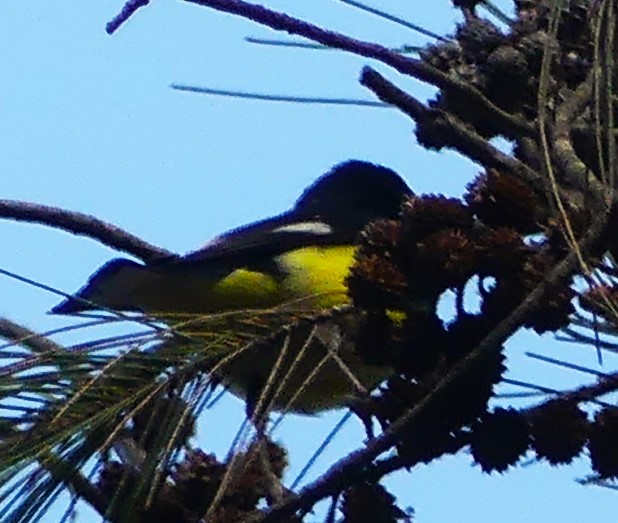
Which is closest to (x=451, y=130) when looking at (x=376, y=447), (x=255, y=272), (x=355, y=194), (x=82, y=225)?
(x=376, y=447)

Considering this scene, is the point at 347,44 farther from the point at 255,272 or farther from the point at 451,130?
the point at 255,272

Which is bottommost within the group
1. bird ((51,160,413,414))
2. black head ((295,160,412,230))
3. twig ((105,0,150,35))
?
twig ((105,0,150,35))

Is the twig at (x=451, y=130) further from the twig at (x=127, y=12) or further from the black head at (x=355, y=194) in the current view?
the black head at (x=355, y=194)

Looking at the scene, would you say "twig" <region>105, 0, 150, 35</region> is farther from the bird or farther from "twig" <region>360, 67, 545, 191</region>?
the bird

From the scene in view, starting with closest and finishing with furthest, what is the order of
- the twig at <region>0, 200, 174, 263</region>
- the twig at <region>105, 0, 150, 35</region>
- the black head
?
the twig at <region>105, 0, 150, 35</region> → the twig at <region>0, 200, 174, 263</region> → the black head

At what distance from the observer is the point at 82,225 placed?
7.50 ft

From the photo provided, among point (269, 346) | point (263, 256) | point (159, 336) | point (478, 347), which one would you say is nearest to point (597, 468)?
point (478, 347)

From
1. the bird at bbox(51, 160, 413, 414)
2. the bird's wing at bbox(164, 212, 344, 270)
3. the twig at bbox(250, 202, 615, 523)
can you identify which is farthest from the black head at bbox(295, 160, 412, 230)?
the twig at bbox(250, 202, 615, 523)

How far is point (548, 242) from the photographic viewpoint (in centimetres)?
137

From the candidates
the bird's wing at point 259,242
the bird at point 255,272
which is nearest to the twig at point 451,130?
the bird at point 255,272

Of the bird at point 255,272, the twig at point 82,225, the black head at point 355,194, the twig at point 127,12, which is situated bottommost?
the twig at point 127,12

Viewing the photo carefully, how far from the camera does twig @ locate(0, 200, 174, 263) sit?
2.04 meters

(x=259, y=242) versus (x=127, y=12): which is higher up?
(x=259, y=242)

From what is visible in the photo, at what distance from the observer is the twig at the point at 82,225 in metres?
2.04
